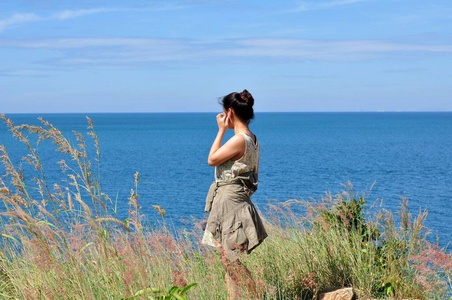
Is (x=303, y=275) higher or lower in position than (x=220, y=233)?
lower

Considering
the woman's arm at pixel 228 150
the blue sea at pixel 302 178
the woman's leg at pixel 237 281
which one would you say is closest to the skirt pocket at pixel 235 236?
the woman's leg at pixel 237 281

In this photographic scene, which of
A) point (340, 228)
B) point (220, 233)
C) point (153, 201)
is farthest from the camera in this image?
point (153, 201)

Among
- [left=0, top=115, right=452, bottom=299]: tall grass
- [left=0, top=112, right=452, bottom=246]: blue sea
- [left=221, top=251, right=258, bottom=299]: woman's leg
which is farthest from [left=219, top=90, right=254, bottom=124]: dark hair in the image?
[left=0, top=112, right=452, bottom=246]: blue sea

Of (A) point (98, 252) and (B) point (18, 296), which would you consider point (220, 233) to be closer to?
(A) point (98, 252)

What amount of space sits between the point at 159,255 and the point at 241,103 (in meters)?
1.48

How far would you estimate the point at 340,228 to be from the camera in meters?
5.98

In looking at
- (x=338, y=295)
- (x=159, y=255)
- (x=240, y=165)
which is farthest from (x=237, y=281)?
(x=338, y=295)

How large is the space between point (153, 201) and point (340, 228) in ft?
71.5

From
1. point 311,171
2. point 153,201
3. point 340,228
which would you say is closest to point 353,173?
point 311,171

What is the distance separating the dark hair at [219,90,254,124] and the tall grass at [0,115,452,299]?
1.12 metres

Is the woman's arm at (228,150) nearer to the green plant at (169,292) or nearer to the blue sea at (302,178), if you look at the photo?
the green plant at (169,292)

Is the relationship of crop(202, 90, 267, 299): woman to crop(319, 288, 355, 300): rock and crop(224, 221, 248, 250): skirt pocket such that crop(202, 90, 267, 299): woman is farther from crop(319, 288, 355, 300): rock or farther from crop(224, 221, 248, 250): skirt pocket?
crop(319, 288, 355, 300): rock

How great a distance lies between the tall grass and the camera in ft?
13.4

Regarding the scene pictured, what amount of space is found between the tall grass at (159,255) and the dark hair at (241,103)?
1122 mm
